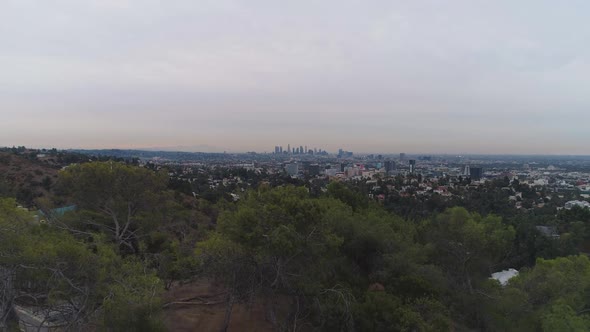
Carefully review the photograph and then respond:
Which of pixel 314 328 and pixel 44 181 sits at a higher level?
pixel 44 181

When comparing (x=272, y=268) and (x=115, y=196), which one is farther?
(x=115, y=196)

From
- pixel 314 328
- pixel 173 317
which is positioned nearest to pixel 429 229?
pixel 314 328

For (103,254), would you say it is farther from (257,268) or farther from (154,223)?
(154,223)

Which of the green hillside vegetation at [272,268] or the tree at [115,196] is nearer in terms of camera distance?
the green hillside vegetation at [272,268]

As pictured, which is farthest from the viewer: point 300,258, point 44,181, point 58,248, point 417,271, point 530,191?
point 530,191

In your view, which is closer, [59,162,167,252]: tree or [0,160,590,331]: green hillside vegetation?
[0,160,590,331]: green hillside vegetation

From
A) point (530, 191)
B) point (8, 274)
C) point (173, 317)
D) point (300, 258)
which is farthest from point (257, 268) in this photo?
point (530, 191)

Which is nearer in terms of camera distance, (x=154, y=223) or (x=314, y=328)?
(x=314, y=328)

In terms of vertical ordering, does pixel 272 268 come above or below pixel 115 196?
below

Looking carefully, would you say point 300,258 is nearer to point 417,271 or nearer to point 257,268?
point 257,268

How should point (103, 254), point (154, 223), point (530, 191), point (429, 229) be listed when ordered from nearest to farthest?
1. point (103, 254)
2. point (154, 223)
3. point (429, 229)
4. point (530, 191)
